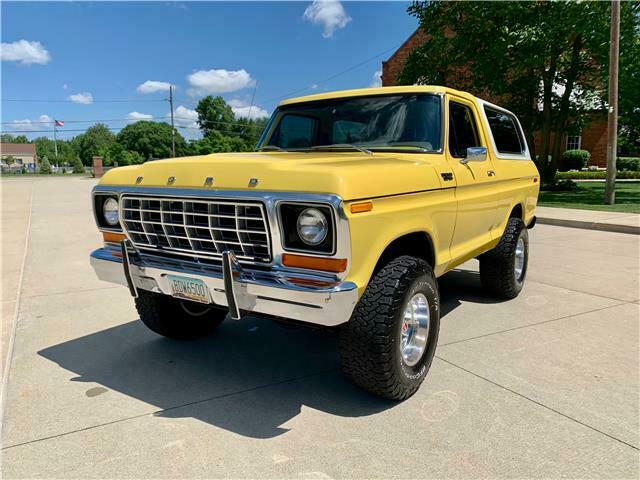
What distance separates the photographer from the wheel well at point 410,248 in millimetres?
3129

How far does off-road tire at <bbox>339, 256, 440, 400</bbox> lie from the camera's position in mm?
2721

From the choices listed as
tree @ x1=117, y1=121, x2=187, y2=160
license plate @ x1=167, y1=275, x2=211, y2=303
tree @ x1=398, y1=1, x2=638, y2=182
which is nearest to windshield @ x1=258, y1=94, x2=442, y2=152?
license plate @ x1=167, y1=275, x2=211, y2=303

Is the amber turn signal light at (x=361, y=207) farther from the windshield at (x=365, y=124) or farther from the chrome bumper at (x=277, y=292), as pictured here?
the windshield at (x=365, y=124)

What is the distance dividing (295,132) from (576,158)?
33947 millimetres

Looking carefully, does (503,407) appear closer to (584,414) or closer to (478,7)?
(584,414)

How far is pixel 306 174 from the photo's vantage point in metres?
2.59

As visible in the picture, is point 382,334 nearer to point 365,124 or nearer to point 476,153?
point 476,153

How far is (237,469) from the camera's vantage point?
2383mm

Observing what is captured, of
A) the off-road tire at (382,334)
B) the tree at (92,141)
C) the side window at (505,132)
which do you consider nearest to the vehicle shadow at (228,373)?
the off-road tire at (382,334)

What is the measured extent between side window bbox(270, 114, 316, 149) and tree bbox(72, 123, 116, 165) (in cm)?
12092

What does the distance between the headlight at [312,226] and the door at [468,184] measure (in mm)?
1570

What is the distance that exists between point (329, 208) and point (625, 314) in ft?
12.5

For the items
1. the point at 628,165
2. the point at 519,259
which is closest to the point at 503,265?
the point at 519,259

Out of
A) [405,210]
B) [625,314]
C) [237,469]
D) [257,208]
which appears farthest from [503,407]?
[625,314]
